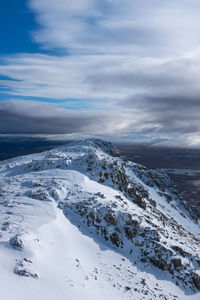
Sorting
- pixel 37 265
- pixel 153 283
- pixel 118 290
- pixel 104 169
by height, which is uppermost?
pixel 104 169

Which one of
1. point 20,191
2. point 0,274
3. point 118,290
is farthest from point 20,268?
point 20,191

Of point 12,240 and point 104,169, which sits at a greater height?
point 104,169

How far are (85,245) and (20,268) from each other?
380 inches

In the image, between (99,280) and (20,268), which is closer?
(20,268)

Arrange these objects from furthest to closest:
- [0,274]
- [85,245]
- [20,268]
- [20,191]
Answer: [20,191] < [85,245] < [20,268] < [0,274]

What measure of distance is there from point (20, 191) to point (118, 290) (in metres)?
21.3

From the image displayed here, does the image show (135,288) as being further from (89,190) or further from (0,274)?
(89,190)

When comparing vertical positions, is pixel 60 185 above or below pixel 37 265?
above

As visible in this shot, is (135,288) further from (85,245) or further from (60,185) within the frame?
(60,185)

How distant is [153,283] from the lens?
23.4 metres

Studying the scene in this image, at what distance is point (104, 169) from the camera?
48.1 meters

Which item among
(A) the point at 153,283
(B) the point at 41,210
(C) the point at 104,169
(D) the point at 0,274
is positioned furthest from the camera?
(C) the point at 104,169

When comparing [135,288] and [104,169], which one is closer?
[135,288]

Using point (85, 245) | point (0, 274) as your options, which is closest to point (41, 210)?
point (85, 245)
